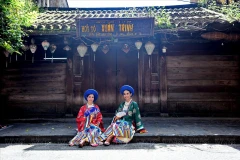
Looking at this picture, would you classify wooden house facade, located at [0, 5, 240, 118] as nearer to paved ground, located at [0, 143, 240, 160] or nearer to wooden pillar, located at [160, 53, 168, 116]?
wooden pillar, located at [160, 53, 168, 116]

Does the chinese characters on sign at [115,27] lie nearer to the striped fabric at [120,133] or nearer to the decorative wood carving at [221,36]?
the decorative wood carving at [221,36]

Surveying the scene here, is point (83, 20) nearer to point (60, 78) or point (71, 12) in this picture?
point (60, 78)

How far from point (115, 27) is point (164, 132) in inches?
147

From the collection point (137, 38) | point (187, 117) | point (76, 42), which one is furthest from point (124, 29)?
point (187, 117)

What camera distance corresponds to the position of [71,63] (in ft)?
27.8

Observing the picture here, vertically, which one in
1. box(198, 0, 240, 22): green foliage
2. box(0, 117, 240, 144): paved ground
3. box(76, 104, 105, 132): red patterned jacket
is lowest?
box(0, 117, 240, 144): paved ground

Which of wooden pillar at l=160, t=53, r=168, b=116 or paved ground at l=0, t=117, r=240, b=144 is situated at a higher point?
wooden pillar at l=160, t=53, r=168, b=116

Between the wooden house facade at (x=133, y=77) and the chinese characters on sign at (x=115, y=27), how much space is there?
843 mm

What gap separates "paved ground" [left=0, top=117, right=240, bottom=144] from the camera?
5594 mm

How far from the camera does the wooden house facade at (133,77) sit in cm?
821

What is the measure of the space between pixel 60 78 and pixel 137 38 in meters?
3.51

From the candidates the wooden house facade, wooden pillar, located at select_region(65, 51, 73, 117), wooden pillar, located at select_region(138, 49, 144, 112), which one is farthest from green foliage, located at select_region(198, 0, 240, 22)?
wooden pillar, located at select_region(65, 51, 73, 117)

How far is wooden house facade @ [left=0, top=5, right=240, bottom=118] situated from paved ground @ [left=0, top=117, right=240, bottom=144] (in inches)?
33.2

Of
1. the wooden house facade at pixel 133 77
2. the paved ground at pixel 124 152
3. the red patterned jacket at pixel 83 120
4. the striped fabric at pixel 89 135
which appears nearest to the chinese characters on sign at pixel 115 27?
the wooden house facade at pixel 133 77
